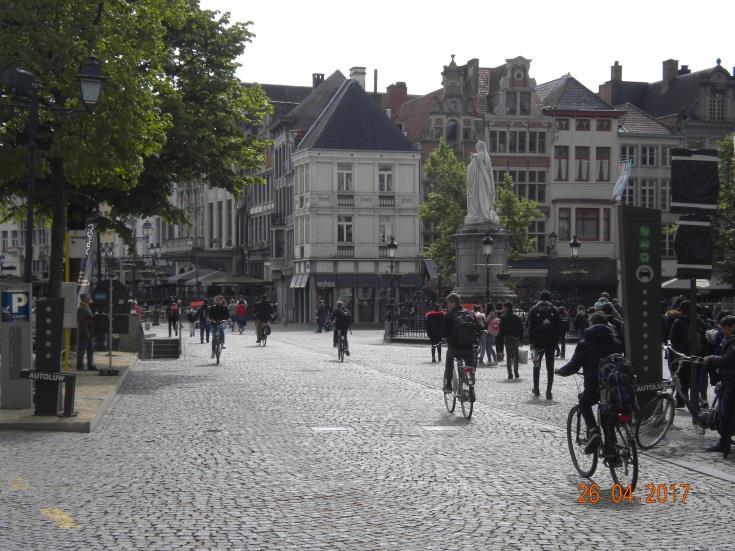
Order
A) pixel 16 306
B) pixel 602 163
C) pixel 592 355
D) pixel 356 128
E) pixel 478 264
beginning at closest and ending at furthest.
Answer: pixel 592 355 < pixel 16 306 < pixel 478 264 < pixel 356 128 < pixel 602 163

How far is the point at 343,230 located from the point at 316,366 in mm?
45598

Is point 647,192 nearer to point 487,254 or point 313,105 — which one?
point 313,105

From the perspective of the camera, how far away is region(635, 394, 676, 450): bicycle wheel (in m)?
14.3

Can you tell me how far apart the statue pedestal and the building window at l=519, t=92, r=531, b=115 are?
30.8 m

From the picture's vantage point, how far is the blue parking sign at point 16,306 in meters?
17.8

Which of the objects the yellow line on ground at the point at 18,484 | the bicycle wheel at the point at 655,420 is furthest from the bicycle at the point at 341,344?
the yellow line on ground at the point at 18,484

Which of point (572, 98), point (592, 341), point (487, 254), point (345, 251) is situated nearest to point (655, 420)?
point (592, 341)

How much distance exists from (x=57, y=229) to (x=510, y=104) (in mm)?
54206

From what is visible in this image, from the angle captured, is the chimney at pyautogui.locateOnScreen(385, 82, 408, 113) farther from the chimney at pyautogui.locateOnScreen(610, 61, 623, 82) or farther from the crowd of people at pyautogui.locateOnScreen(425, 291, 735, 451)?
the crowd of people at pyautogui.locateOnScreen(425, 291, 735, 451)

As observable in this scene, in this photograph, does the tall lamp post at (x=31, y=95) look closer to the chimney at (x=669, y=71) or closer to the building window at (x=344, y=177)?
the building window at (x=344, y=177)

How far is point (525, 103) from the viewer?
251 feet
